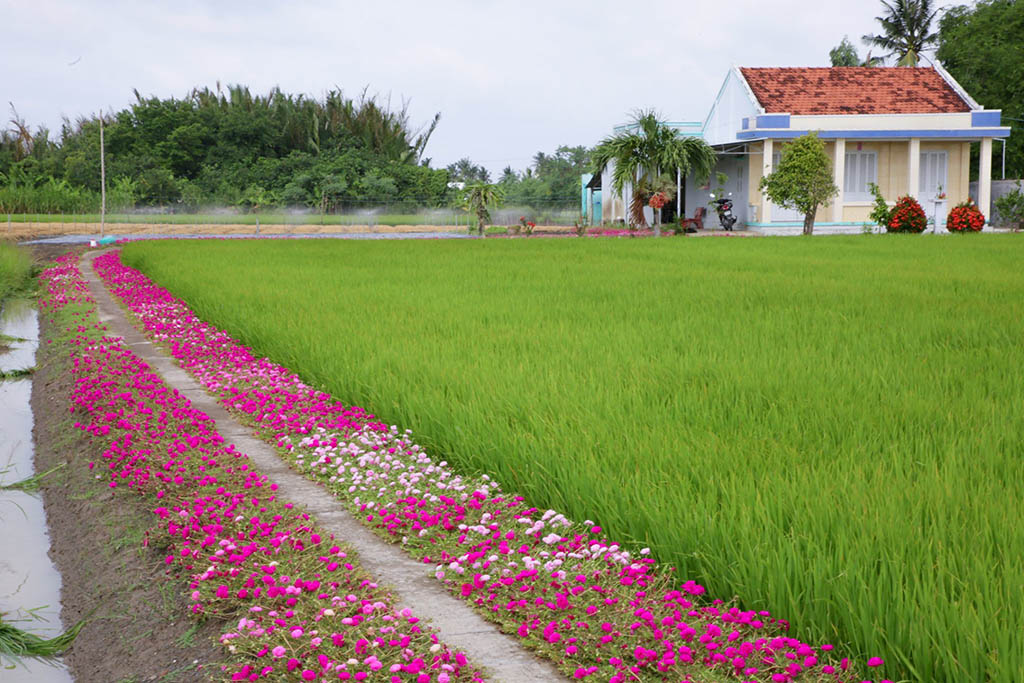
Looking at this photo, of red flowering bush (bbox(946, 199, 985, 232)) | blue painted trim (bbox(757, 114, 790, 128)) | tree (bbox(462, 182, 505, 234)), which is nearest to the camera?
red flowering bush (bbox(946, 199, 985, 232))

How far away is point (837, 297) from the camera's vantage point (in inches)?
385

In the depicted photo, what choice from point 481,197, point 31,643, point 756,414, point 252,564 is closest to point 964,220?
point 481,197

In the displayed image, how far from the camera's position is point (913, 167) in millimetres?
30391

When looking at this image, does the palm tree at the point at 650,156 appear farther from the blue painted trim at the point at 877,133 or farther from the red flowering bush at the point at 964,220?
the red flowering bush at the point at 964,220

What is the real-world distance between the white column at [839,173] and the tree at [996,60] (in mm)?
14305

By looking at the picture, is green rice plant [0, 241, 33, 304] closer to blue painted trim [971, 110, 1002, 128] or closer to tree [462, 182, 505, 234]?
tree [462, 182, 505, 234]

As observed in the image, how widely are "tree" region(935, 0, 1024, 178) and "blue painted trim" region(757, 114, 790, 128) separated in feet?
53.4

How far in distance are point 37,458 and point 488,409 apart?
3447 mm

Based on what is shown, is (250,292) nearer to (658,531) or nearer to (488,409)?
(488,409)

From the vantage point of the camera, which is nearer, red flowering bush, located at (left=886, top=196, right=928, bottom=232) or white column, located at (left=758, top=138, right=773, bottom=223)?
red flowering bush, located at (left=886, top=196, right=928, bottom=232)

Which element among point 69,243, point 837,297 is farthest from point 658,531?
point 69,243

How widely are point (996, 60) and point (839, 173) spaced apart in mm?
17060

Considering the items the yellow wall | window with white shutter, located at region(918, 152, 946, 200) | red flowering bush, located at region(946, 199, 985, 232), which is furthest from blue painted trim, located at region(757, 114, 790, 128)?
red flowering bush, located at region(946, 199, 985, 232)

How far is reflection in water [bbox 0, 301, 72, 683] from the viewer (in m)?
Answer: 3.65
